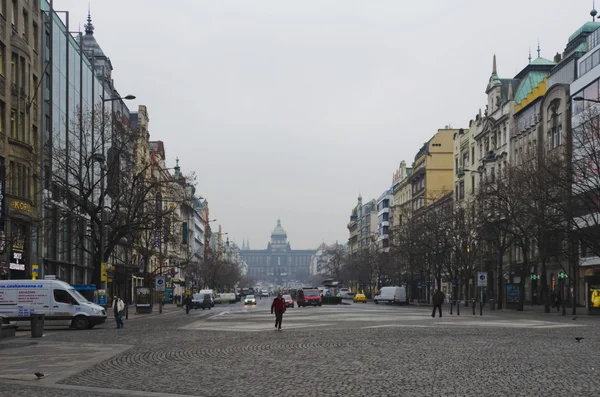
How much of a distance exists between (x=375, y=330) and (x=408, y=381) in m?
17.3

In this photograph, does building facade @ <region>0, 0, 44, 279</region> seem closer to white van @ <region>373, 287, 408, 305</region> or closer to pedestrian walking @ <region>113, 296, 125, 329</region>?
pedestrian walking @ <region>113, 296, 125, 329</region>

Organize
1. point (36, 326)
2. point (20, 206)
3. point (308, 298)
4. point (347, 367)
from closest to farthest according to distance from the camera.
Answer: point (347, 367) → point (36, 326) → point (20, 206) → point (308, 298)

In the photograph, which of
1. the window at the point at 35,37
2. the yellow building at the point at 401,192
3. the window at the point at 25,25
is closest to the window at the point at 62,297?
the window at the point at 25,25

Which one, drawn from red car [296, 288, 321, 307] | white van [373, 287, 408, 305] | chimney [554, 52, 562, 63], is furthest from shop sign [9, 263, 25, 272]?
chimney [554, 52, 562, 63]

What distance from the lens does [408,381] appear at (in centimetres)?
1545

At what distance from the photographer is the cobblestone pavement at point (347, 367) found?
1466cm

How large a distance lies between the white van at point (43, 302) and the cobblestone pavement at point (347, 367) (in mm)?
9541

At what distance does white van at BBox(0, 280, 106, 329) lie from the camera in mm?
37531

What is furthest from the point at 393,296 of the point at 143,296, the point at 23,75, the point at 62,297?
the point at 62,297

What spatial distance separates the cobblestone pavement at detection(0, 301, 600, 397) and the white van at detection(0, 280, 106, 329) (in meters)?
9.54

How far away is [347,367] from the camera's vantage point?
59.2 feet

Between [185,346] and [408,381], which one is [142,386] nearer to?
[408,381]

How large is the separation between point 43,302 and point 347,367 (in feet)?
76.7

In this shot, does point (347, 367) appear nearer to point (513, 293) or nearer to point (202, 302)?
point (513, 293)
